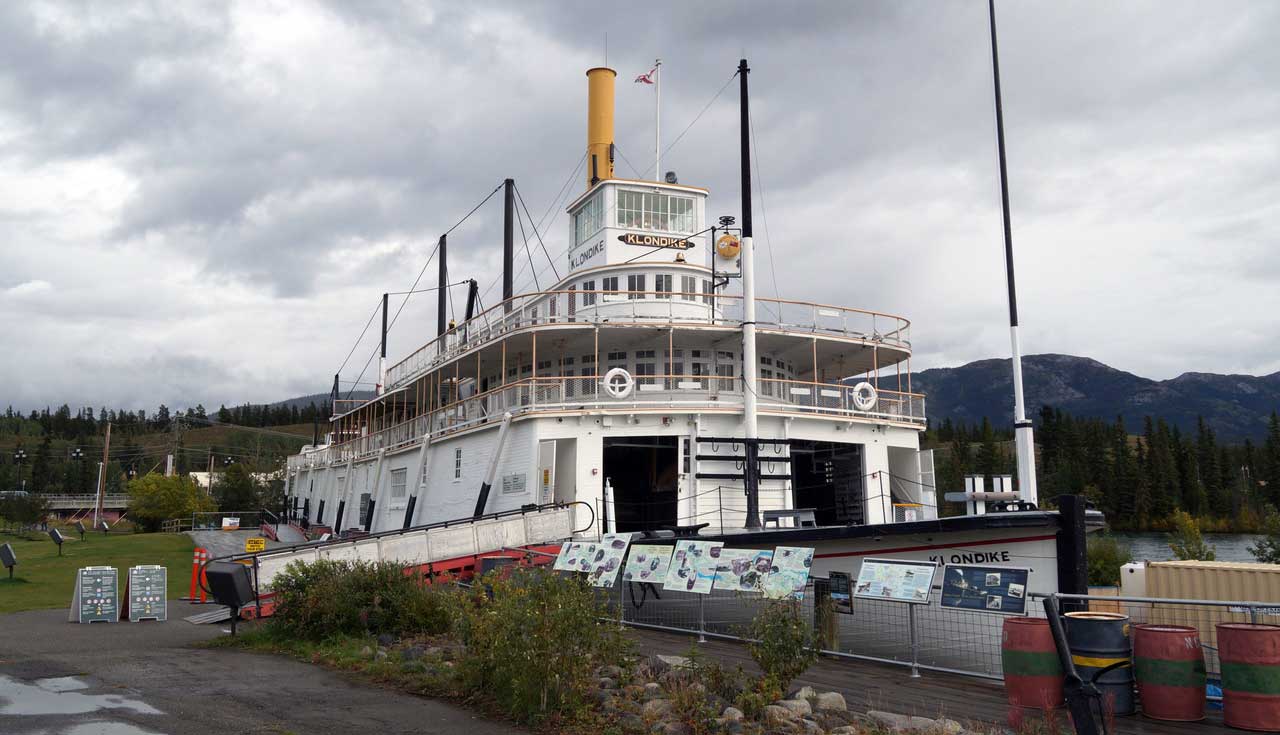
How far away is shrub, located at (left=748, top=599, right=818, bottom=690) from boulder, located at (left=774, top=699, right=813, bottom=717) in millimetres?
148

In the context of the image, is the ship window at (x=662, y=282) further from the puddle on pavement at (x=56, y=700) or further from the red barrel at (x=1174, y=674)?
the red barrel at (x=1174, y=674)

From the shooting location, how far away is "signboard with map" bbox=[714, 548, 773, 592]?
11875mm

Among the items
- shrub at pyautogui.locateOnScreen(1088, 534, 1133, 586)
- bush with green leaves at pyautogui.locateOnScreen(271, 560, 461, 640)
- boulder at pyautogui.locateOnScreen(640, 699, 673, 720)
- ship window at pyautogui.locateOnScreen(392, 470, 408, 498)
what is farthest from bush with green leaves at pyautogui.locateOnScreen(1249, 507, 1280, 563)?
boulder at pyautogui.locateOnScreen(640, 699, 673, 720)

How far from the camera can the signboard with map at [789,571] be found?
11102mm

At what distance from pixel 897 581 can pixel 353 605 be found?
729 cm

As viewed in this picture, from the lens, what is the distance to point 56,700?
8.94 m

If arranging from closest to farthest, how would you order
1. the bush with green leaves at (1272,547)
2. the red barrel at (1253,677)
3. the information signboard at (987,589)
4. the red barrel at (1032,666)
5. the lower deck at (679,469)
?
the red barrel at (1253,677) → the red barrel at (1032,666) → the information signboard at (987,589) → the lower deck at (679,469) → the bush with green leaves at (1272,547)

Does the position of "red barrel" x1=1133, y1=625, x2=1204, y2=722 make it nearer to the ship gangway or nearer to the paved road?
the paved road

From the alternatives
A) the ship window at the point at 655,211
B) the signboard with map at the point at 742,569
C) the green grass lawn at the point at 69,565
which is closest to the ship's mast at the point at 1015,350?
the signboard with map at the point at 742,569

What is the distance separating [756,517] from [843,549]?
3957mm

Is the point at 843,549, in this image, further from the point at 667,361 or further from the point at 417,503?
the point at 417,503

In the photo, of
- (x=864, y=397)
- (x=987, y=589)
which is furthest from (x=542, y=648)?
(x=864, y=397)

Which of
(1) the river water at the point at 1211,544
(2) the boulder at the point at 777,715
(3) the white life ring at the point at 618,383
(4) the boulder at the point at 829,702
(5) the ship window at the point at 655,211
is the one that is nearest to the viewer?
(2) the boulder at the point at 777,715

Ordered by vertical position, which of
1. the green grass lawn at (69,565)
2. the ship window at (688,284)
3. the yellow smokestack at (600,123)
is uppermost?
the yellow smokestack at (600,123)
